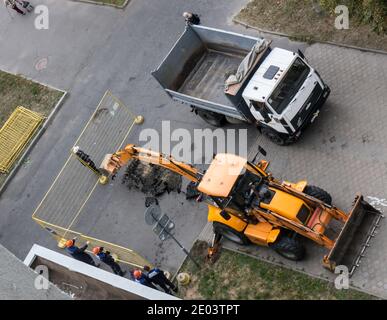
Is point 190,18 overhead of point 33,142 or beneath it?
overhead

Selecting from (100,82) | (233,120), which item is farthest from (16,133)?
(233,120)

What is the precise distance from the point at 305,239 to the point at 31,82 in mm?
13866

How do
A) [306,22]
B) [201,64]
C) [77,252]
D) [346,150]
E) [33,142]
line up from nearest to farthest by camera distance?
[77,252] → [346,150] → [201,64] → [306,22] → [33,142]

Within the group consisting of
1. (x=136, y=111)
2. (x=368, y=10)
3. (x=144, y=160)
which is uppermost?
(x=368, y=10)

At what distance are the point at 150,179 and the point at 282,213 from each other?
5.46 meters

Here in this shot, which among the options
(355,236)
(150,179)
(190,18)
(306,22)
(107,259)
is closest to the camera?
(355,236)

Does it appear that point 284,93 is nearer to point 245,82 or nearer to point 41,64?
point 245,82

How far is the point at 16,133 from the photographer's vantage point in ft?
71.9

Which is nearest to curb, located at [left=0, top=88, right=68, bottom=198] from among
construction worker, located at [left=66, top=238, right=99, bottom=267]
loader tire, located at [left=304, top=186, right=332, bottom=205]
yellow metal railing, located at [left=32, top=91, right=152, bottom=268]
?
yellow metal railing, located at [left=32, top=91, right=152, bottom=268]

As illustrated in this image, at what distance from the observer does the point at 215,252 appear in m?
16.2

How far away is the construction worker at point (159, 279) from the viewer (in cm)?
1462
